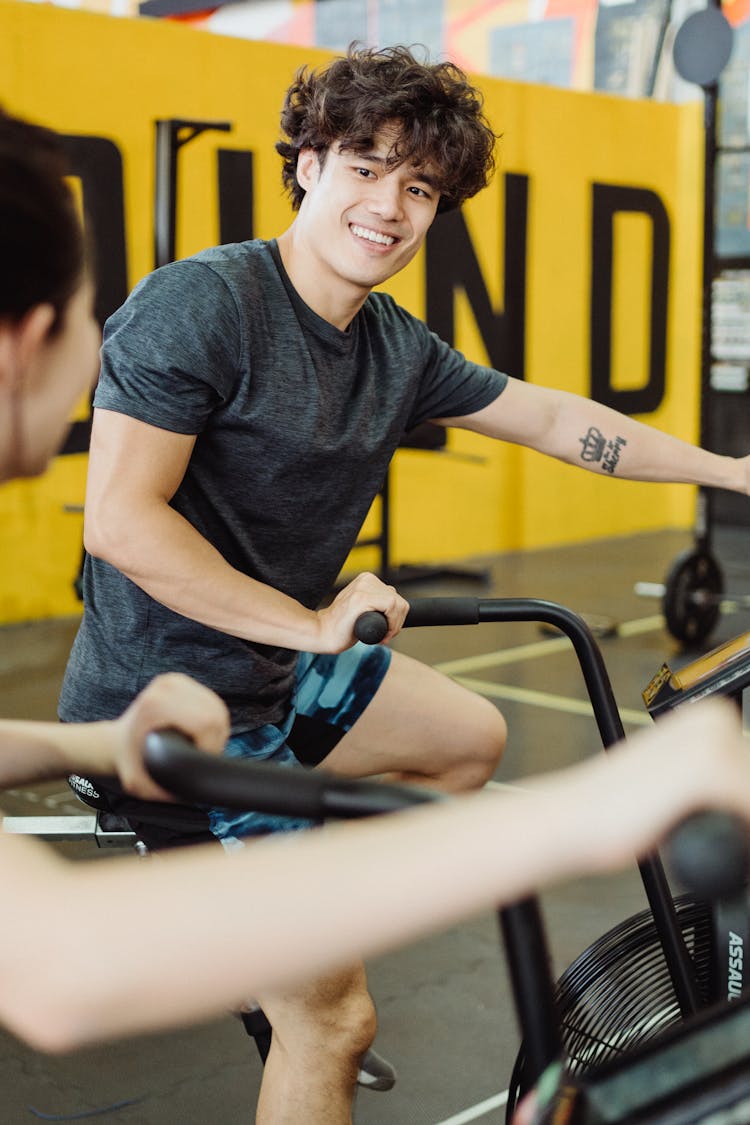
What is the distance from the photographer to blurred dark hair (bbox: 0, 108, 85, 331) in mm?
812

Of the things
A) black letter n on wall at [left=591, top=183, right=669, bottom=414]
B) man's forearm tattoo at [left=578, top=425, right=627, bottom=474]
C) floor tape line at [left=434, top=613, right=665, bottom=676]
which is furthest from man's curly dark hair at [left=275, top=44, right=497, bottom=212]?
black letter n on wall at [left=591, top=183, right=669, bottom=414]

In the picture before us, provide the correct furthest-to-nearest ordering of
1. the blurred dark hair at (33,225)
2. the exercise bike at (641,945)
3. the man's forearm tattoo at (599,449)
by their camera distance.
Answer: the man's forearm tattoo at (599,449) < the exercise bike at (641,945) < the blurred dark hair at (33,225)

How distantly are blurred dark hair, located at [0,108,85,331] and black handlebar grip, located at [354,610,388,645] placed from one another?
635 mm

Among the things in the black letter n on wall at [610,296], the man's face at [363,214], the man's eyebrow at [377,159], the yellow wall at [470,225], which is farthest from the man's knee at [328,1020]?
the black letter n on wall at [610,296]

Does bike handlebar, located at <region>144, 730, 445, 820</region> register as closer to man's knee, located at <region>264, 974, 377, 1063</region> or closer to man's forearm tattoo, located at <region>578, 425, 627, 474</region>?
man's knee, located at <region>264, 974, 377, 1063</region>

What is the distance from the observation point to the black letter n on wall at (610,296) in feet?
24.6

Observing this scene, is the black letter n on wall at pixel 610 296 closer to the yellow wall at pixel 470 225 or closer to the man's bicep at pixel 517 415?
the yellow wall at pixel 470 225

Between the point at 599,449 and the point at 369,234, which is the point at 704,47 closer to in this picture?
the point at 599,449

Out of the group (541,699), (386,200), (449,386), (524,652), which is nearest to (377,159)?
(386,200)

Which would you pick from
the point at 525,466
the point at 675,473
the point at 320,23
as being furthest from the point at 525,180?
the point at 675,473

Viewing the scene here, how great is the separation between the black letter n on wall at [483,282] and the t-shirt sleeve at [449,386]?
452 centimetres

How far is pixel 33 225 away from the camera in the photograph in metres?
0.82

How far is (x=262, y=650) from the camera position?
1806 millimetres

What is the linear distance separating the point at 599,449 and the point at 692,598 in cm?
318
